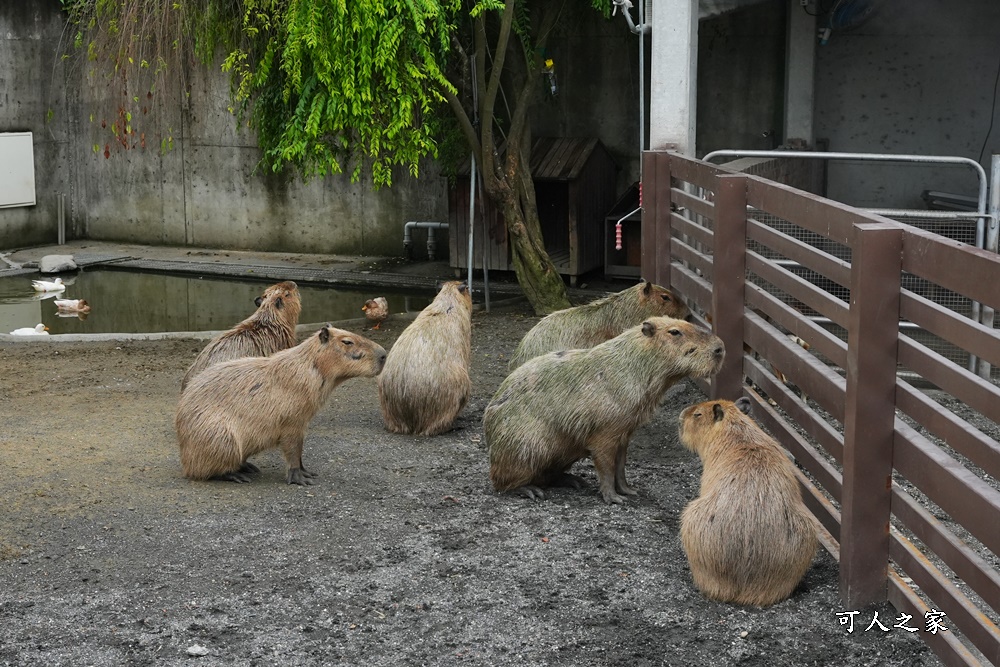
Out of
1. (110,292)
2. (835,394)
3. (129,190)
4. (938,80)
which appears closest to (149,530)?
(835,394)

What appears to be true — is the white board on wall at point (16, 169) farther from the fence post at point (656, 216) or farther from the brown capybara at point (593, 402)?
the brown capybara at point (593, 402)

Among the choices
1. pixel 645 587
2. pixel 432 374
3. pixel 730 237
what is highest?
pixel 730 237

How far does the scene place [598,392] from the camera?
5172mm

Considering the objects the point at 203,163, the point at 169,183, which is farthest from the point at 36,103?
the point at 203,163

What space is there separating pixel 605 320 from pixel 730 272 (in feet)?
4.18

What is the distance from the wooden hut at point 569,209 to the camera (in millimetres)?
10898

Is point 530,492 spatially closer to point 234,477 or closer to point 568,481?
point 568,481

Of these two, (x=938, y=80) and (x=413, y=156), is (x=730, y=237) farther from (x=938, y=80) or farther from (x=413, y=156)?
(x=938, y=80)

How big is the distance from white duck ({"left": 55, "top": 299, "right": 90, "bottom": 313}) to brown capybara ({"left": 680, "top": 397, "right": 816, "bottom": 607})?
8.03 m

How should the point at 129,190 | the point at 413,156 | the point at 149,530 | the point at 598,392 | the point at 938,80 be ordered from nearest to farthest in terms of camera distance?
the point at 149,530, the point at 598,392, the point at 413,156, the point at 938,80, the point at 129,190

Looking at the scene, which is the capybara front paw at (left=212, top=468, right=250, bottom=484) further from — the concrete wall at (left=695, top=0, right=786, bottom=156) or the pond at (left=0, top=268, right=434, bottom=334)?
the concrete wall at (left=695, top=0, right=786, bottom=156)

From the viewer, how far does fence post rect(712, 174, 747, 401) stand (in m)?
5.45

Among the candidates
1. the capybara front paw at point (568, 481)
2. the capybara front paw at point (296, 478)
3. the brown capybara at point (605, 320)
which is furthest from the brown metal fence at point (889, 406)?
the capybara front paw at point (296, 478)

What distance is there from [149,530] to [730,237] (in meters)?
2.93
